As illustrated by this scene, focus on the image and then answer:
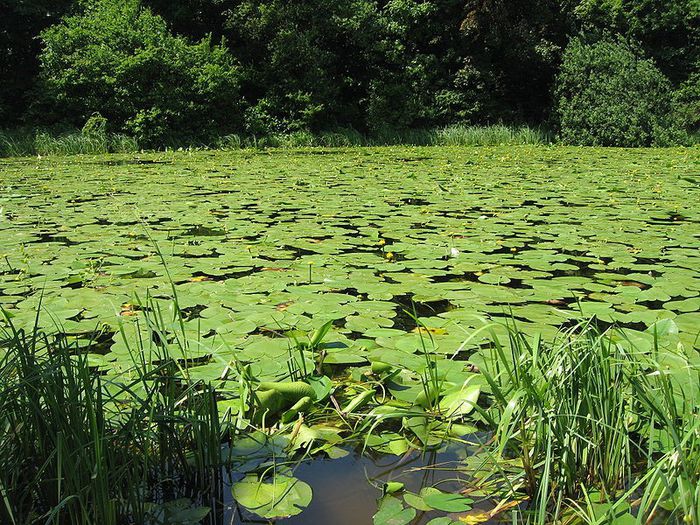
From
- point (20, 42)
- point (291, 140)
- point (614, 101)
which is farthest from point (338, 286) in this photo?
point (20, 42)

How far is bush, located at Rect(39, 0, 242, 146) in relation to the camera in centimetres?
1192

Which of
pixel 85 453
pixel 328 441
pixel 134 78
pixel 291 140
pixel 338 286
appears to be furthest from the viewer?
pixel 291 140

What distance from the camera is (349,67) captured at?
15.8 metres

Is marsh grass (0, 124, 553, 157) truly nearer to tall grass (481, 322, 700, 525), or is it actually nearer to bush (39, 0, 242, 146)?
bush (39, 0, 242, 146)

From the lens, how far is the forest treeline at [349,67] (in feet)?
40.1

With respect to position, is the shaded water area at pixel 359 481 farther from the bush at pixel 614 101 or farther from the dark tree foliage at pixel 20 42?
the dark tree foliage at pixel 20 42

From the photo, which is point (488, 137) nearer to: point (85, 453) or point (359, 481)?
point (359, 481)

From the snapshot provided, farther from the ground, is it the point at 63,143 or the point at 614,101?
the point at 614,101

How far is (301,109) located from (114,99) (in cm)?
401

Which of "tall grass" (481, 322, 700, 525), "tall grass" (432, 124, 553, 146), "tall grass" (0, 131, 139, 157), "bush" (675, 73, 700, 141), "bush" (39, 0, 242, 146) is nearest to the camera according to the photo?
Answer: "tall grass" (481, 322, 700, 525)

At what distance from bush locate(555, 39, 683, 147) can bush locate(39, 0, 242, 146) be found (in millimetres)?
7456

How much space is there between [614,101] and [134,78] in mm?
9702

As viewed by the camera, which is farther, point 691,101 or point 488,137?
point 691,101

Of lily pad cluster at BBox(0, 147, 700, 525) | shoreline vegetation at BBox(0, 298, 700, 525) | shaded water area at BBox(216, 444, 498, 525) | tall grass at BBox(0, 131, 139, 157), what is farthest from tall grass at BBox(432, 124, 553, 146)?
shaded water area at BBox(216, 444, 498, 525)
